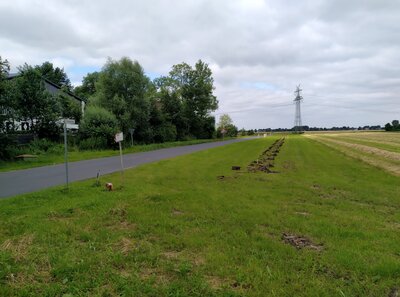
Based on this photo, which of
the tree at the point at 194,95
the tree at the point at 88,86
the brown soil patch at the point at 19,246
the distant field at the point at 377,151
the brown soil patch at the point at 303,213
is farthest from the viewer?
the tree at the point at 88,86

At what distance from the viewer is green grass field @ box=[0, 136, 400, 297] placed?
159 inches

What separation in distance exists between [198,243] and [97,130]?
94.3 ft

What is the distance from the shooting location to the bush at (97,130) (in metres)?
31.1

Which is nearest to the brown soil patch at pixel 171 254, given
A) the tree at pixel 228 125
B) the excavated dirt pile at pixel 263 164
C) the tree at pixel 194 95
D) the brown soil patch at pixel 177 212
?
the brown soil patch at pixel 177 212

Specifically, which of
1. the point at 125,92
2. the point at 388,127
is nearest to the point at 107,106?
the point at 125,92

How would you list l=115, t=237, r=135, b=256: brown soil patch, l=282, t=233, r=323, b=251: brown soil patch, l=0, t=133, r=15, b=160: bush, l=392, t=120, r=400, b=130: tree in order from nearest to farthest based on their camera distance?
1. l=115, t=237, r=135, b=256: brown soil patch
2. l=282, t=233, r=323, b=251: brown soil patch
3. l=0, t=133, r=15, b=160: bush
4. l=392, t=120, r=400, b=130: tree

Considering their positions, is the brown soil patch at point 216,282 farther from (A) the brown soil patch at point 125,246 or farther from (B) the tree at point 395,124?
(B) the tree at point 395,124

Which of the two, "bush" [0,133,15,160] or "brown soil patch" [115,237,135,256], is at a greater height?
"bush" [0,133,15,160]

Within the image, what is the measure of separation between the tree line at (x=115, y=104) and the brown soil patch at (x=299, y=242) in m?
20.3

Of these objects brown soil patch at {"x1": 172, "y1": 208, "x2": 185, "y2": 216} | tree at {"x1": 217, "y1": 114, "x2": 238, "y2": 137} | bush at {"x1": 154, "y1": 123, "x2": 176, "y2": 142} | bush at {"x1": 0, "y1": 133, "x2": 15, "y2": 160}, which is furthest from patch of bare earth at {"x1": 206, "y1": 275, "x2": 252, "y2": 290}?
tree at {"x1": 217, "y1": 114, "x2": 238, "y2": 137}

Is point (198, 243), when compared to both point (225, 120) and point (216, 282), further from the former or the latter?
point (225, 120)

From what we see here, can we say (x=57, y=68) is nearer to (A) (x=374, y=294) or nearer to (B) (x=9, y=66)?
(B) (x=9, y=66)

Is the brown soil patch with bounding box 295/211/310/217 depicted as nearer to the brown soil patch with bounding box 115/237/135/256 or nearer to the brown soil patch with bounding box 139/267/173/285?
the brown soil patch with bounding box 115/237/135/256

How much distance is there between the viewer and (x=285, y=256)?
492 centimetres
